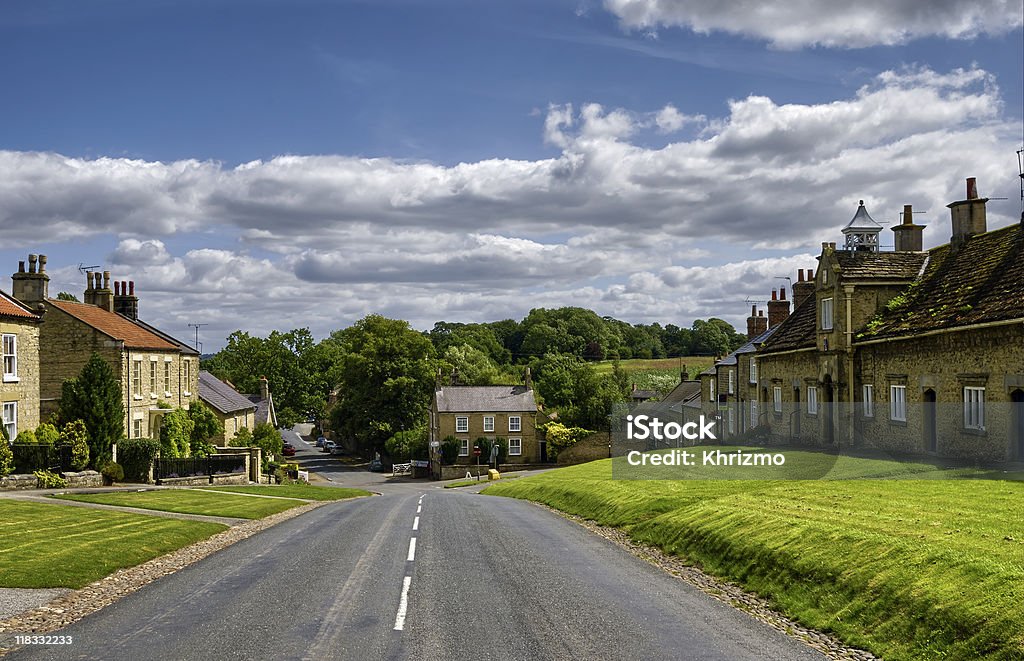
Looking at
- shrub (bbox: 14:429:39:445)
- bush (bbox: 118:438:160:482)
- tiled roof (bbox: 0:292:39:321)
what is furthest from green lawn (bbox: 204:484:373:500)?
tiled roof (bbox: 0:292:39:321)

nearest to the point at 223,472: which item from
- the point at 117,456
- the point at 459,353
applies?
the point at 117,456

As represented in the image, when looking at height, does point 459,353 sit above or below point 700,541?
above

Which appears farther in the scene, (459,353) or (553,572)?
(459,353)

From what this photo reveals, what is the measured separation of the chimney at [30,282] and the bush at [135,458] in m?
10.5

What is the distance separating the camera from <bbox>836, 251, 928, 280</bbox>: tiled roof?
35094mm

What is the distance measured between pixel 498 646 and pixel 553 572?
5.10m

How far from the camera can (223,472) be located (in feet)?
152

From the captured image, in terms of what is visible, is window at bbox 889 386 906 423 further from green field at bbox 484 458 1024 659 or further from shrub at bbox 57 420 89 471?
shrub at bbox 57 420 89 471

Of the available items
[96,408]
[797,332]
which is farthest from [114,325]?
[797,332]

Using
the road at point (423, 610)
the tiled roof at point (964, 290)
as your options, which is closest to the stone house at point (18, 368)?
the road at point (423, 610)

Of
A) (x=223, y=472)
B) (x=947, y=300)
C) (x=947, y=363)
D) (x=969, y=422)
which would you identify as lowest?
(x=223, y=472)

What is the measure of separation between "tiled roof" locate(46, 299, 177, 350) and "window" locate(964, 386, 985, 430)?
40.8 meters

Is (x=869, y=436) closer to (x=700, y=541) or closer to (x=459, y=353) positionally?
(x=700, y=541)

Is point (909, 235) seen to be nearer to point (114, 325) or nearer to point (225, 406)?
point (114, 325)
